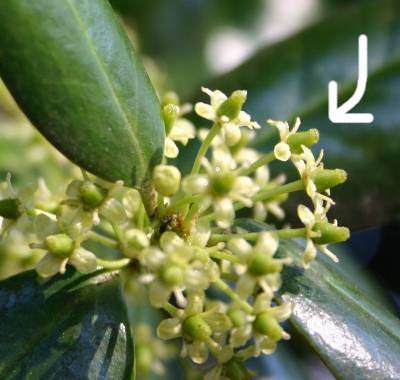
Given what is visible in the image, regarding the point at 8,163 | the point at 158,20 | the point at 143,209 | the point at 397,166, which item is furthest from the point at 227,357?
the point at 158,20

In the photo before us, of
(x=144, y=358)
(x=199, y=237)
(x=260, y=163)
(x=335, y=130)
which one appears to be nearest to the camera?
(x=199, y=237)

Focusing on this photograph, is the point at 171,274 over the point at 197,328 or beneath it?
over

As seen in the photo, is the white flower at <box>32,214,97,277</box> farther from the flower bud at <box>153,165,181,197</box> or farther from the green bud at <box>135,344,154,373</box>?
the green bud at <box>135,344,154,373</box>

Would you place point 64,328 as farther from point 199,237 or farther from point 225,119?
point 225,119

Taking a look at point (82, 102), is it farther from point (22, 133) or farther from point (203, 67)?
point (203, 67)

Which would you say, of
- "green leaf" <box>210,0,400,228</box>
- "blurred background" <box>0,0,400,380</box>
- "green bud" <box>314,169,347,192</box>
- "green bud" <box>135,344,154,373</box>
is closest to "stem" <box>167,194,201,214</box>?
"green bud" <box>314,169,347,192</box>

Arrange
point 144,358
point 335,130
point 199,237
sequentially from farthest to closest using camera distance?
point 144,358, point 335,130, point 199,237

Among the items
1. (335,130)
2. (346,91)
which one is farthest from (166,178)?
(346,91)
